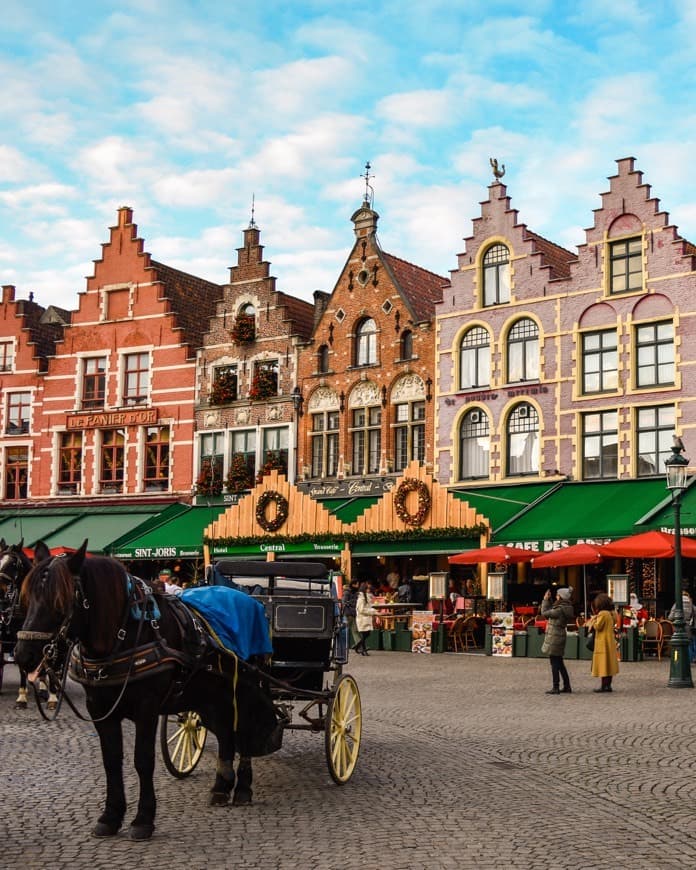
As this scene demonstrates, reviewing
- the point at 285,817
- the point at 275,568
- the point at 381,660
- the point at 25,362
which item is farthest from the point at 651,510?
the point at 25,362

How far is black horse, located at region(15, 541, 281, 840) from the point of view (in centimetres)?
712

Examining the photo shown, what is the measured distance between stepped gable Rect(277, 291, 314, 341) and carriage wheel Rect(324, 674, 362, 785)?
89.1 ft

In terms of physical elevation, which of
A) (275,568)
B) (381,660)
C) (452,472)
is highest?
(452,472)

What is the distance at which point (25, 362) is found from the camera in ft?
139

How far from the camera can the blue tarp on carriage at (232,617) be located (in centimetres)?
848

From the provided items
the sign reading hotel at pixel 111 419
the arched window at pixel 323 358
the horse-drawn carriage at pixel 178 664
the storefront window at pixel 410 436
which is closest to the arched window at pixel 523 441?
the storefront window at pixel 410 436

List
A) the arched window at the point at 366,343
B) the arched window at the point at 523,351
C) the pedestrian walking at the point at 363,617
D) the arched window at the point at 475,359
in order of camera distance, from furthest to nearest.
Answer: the arched window at the point at 366,343 → the arched window at the point at 475,359 → the arched window at the point at 523,351 → the pedestrian walking at the point at 363,617

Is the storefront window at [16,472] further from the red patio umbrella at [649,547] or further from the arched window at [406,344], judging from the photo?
the red patio umbrella at [649,547]

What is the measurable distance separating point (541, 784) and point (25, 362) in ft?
118

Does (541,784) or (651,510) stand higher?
(651,510)

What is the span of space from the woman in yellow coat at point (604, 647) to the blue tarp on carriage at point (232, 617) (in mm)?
9474

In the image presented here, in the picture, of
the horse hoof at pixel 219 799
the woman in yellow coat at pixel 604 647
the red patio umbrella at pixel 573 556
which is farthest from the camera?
the red patio umbrella at pixel 573 556

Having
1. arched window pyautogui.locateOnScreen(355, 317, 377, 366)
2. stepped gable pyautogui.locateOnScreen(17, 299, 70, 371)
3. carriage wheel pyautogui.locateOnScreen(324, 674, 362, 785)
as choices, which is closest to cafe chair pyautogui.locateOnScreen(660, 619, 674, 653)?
arched window pyautogui.locateOnScreen(355, 317, 377, 366)

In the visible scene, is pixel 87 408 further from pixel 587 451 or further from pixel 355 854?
pixel 355 854
